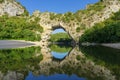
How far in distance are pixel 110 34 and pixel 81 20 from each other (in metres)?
Result: 33.9

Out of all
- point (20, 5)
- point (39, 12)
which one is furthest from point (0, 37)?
point (20, 5)

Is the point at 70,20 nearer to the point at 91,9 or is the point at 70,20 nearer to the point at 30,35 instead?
the point at 91,9

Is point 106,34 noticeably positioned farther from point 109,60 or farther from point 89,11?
point 109,60

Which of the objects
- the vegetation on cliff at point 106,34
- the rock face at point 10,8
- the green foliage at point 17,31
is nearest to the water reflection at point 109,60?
the vegetation on cliff at point 106,34

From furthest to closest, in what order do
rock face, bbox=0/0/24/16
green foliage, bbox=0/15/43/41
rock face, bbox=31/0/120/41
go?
1. rock face, bbox=0/0/24/16
2. rock face, bbox=31/0/120/41
3. green foliage, bbox=0/15/43/41

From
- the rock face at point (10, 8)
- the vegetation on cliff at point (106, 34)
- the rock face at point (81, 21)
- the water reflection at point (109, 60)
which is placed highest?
the rock face at point (10, 8)

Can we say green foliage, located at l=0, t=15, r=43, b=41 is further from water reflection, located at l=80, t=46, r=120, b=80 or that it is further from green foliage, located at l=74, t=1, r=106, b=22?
water reflection, located at l=80, t=46, r=120, b=80

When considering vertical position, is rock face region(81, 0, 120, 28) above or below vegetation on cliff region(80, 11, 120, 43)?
above

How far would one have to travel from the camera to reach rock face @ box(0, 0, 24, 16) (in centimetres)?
12157

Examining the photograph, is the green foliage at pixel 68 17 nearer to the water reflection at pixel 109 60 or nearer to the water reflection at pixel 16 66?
the water reflection at pixel 109 60

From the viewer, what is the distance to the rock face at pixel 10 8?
121575mm

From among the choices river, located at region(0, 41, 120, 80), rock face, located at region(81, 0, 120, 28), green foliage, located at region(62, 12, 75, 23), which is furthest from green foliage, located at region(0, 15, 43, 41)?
river, located at region(0, 41, 120, 80)

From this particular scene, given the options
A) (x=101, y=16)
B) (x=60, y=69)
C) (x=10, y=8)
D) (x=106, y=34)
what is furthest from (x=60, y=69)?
(x=10, y=8)

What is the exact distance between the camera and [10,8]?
125m
